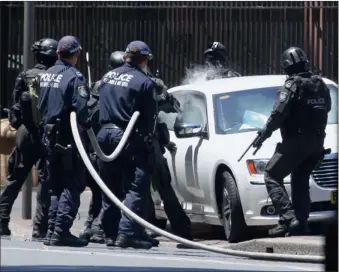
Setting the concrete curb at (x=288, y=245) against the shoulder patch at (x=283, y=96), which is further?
the shoulder patch at (x=283, y=96)

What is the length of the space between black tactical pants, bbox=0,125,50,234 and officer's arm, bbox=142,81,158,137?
4.15 feet

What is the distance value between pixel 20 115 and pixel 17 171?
0.58 m

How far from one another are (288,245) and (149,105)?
1696 millimetres

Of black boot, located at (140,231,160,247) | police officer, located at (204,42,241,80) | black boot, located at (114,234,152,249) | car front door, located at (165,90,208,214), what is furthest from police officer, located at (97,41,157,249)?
police officer, located at (204,42,241,80)

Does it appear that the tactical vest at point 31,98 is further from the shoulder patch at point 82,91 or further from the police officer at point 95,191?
the shoulder patch at point 82,91

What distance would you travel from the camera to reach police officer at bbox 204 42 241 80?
1342 centimetres

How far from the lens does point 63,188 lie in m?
9.98

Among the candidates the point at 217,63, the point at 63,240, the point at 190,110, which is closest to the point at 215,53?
the point at 217,63

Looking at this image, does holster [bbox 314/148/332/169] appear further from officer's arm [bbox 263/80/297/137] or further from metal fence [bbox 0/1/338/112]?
metal fence [bbox 0/1/338/112]

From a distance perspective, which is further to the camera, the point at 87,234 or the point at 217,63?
the point at 217,63

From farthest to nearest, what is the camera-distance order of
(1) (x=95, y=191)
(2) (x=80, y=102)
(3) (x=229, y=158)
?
(1) (x=95, y=191) → (3) (x=229, y=158) → (2) (x=80, y=102)

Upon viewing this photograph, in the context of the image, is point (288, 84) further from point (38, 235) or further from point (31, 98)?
point (38, 235)

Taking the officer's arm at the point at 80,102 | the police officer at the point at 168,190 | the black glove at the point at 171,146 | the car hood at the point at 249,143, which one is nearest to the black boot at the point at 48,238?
the officer's arm at the point at 80,102

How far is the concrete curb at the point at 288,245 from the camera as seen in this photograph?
955cm
